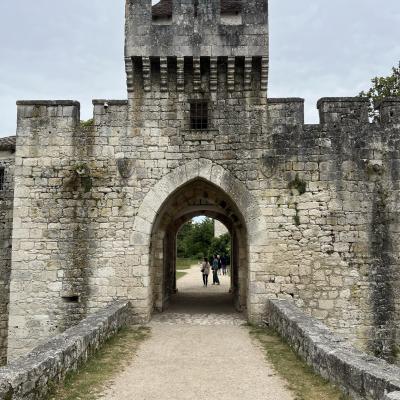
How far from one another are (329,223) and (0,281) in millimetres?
8134

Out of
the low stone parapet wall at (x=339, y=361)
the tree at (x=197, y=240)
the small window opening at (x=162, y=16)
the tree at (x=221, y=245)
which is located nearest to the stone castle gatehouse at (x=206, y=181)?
the small window opening at (x=162, y=16)

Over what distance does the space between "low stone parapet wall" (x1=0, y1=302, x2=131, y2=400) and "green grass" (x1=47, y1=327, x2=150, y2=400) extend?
0.33 feet

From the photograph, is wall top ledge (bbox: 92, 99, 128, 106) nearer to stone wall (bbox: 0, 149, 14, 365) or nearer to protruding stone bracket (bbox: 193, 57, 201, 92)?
protruding stone bracket (bbox: 193, 57, 201, 92)

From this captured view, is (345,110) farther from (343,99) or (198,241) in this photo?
(198,241)

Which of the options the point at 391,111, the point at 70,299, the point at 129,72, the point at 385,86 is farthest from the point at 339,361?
the point at 385,86

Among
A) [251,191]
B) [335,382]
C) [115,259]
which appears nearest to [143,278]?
[115,259]

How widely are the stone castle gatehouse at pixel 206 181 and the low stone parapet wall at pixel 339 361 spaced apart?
2212 millimetres

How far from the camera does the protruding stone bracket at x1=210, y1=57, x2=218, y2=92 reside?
31.4 feet

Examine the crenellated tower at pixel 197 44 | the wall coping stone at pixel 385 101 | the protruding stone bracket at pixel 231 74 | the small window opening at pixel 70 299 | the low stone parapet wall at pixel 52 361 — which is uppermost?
the crenellated tower at pixel 197 44

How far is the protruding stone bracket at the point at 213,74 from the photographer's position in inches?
377

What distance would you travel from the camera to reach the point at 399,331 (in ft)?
30.1

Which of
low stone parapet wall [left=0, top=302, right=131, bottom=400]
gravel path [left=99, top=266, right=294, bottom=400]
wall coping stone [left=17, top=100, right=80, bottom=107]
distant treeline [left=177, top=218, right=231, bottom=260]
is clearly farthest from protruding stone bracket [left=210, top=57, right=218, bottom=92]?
distant treeline [left=177, top=218, right=231, bottom=260]

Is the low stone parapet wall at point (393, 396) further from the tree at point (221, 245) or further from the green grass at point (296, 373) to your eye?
the tree at point (221, 245)

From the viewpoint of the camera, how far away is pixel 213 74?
972 cm
